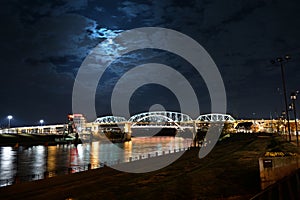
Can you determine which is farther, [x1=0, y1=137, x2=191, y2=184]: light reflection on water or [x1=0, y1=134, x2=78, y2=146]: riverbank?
[x1=0, y1=134, x2=78, y2=146]: riverbank

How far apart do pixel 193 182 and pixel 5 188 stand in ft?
39.0

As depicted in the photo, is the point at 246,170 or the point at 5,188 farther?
the point at 5,188

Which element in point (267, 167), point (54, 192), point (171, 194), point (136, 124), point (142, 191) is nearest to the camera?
point (267, 167)

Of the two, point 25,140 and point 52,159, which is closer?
point 52,159

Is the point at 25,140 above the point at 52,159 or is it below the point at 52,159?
above

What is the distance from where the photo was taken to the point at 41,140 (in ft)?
329

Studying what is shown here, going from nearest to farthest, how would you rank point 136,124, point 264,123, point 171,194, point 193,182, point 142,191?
1. point 171,194
2. point 142,191
3. point 193,182
4. point 264,123
5. point 136,124

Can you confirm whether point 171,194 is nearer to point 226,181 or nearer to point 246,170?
point 226,181

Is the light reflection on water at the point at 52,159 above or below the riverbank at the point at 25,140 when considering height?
below

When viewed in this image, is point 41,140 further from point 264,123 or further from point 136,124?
point 264,123

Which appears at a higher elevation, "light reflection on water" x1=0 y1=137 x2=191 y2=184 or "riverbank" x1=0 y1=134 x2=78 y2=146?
"riverbank" x1=0 y1=134 x2=78 y2=146

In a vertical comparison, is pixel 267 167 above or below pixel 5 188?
above

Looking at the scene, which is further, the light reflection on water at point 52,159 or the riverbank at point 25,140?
the riverbank at point 25,140

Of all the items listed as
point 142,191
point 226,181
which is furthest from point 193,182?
point 142,191
